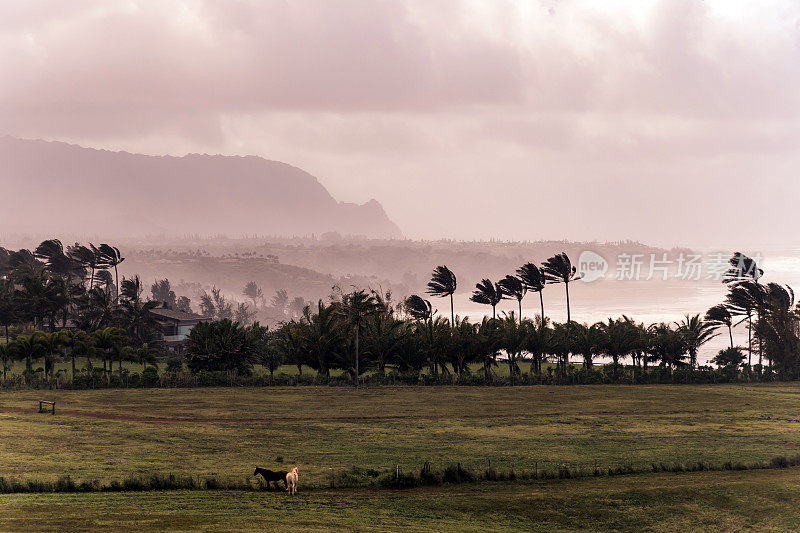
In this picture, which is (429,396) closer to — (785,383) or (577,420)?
(577,420)

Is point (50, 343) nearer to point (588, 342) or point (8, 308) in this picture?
point (8, 308)

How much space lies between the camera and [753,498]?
126ft

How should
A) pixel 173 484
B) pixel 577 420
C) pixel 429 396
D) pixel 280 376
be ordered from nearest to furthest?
pixel 173 484, pixel 577 420, pixel 429 396, pixel 280 376

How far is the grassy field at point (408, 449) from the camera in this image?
34.8m

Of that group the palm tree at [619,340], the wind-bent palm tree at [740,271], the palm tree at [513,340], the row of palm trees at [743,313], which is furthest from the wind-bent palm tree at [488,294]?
the wind-bent palm tree at [740,271]

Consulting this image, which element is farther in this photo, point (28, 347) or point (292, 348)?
point (292, 348)

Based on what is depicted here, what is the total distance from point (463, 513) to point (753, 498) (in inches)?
559

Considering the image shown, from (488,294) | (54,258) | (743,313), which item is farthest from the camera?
(54,258)

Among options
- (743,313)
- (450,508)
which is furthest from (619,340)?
(450,508)

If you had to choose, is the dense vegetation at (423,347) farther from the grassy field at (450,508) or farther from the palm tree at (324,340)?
the grassy field at (450,508)

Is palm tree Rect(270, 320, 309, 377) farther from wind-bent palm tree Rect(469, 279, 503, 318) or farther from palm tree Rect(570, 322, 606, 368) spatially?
wind-bent palm tree Rect(469, 279, 503, 318)

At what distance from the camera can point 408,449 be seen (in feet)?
165

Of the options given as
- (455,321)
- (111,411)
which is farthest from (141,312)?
(111,411)

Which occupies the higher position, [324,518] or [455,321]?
[455,321]
